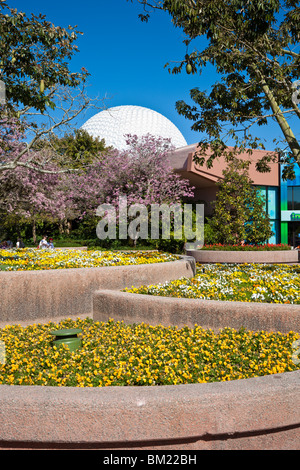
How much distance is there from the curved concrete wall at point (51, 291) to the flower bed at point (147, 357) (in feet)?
3.25

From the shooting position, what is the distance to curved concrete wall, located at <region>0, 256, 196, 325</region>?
7.63 meters

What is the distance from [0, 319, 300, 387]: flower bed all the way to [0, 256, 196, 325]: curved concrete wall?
0.99 m

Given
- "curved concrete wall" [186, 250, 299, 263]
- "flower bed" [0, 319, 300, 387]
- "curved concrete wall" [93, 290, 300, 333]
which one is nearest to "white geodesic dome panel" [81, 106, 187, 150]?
"curved concrete wall" [186, 250, 299, 263]

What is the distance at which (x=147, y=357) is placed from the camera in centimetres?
500

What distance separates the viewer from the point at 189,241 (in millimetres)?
25922

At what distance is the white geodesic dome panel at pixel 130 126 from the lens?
53.7 m

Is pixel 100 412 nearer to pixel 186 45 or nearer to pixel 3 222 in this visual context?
pixel 186 45

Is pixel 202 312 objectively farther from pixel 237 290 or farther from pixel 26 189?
pixel 26 189

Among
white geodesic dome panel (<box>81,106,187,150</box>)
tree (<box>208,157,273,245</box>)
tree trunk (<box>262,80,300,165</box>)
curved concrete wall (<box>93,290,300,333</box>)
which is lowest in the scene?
curved concrete wall (<box>93,290,300,333</box>)

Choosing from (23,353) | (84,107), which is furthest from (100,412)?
(84,107)

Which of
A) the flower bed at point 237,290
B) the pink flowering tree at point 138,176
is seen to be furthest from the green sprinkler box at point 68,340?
the pink flowering tree at point 138,176

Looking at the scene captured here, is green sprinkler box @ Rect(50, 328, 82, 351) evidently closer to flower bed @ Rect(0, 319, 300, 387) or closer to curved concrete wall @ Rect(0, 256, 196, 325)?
flower bed @ Rect(0, 319, 300, 387)

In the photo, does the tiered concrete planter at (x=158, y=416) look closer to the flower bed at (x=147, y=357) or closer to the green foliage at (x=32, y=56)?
the flower bed at (x=147, y=357)

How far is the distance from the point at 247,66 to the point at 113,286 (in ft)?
20.4
